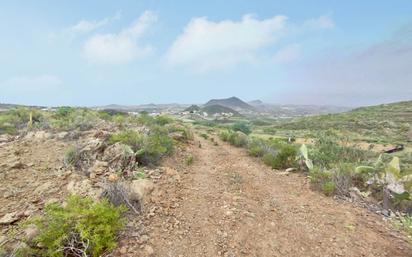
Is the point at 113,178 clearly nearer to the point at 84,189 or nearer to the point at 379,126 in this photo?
the point at 84,189

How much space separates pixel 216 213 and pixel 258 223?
29.2 inches

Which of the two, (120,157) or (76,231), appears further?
(120,157)

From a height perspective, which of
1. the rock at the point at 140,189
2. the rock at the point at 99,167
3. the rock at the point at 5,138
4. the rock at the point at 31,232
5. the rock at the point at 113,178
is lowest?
the rock at the point at 31,232

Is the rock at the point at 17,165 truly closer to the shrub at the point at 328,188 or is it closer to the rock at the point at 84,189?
the rock at the point at 84,189

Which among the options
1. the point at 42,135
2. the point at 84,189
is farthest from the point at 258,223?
the point at 42,135

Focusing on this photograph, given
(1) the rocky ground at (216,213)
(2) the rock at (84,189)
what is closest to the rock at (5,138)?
(1) the rocky ground at (216,213)

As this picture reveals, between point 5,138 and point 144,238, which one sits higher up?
point 5,138

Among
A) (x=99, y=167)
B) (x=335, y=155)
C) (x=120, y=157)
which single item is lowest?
(x=335, y=155)

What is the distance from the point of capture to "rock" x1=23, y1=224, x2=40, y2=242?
4.07 metres

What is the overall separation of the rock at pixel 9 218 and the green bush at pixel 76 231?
0.99 meters

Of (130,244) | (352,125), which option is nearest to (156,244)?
(130,244)

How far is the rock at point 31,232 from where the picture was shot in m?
4.07

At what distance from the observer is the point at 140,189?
18.5ft

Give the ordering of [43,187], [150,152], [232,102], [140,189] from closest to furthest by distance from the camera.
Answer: [140,189] → [43,187] → [150,152] → [232,102]
